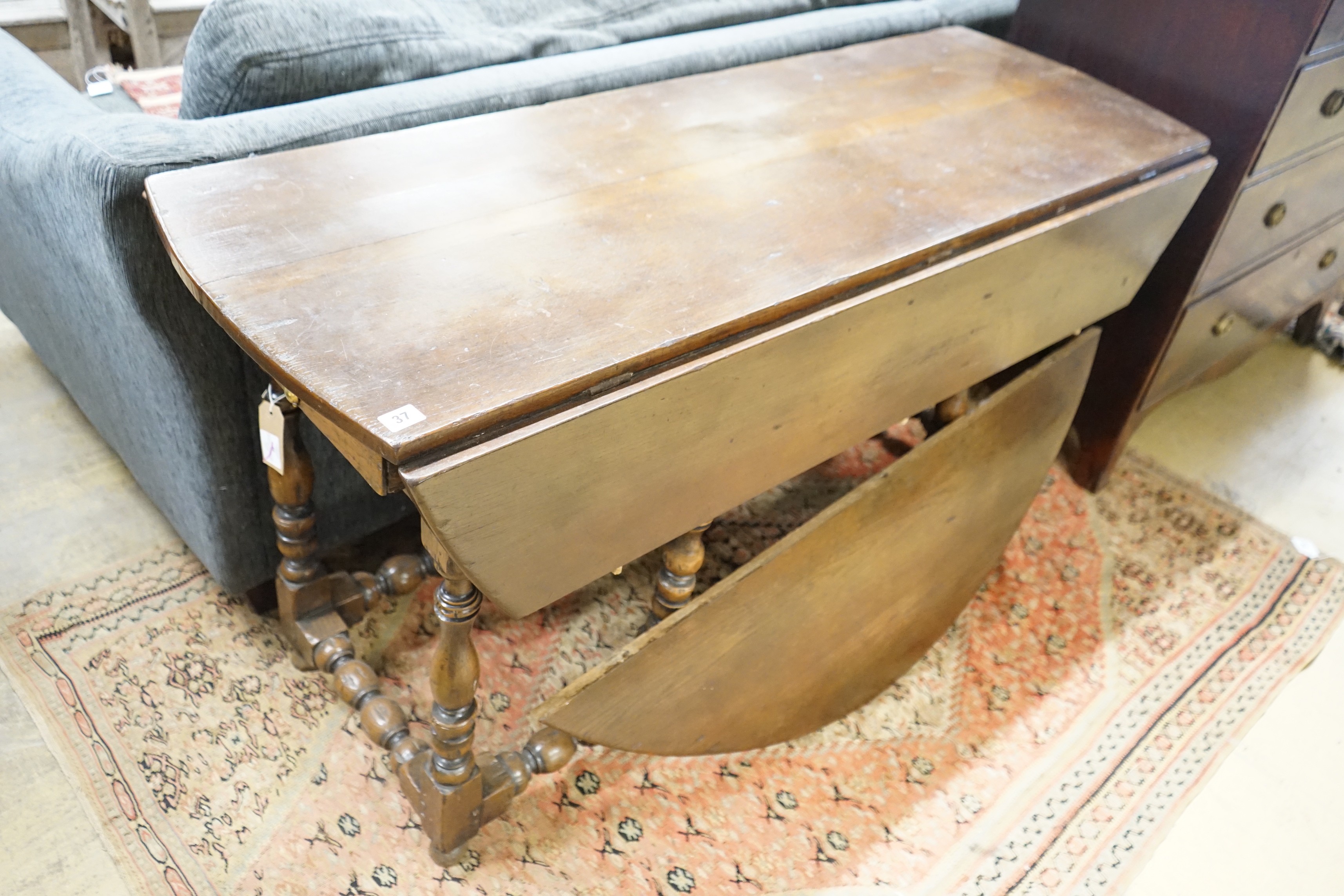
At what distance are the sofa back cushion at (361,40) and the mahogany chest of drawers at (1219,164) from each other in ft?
2.52

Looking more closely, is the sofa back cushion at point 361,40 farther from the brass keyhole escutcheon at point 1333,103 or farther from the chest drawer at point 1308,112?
the brass keyhole escutcheon at point 1333,103

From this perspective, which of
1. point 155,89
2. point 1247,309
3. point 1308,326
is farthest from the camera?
point 1308,326

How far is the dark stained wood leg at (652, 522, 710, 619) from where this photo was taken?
1215 millimetres

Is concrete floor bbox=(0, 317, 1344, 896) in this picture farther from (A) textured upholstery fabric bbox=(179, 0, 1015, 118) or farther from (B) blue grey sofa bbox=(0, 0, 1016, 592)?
(A) textured upholstery fabric bbox=(179, 0, 1015, 118)

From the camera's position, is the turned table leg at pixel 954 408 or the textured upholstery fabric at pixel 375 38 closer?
the textured upholstery fabric at pixel 375 38

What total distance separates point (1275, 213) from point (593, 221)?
4.19 feet

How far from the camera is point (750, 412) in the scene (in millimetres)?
977

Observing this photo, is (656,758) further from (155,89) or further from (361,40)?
(155,89)

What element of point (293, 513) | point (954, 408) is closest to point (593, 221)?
point (293, 513)

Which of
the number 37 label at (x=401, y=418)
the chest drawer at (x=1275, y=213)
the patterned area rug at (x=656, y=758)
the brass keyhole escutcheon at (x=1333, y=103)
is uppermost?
the brass keyhole escutcheon at (x=1333, y=103)

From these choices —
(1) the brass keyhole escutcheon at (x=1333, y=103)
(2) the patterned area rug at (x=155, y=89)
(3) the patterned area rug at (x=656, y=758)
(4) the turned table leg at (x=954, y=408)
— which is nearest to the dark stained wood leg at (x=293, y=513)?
(3) the patterned area rug at (x=656, y=758)

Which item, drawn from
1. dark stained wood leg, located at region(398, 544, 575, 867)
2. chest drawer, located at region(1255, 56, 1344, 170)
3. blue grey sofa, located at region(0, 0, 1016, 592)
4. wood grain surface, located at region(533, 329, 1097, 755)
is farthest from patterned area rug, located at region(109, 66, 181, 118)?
chest drawer, located at region(1255, 56, 1344, 170)

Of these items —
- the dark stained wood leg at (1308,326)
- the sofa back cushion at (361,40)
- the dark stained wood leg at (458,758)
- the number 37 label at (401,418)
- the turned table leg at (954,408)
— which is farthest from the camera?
the dark stained wood leg at (1308,326)

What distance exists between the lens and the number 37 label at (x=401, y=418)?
0.74m
